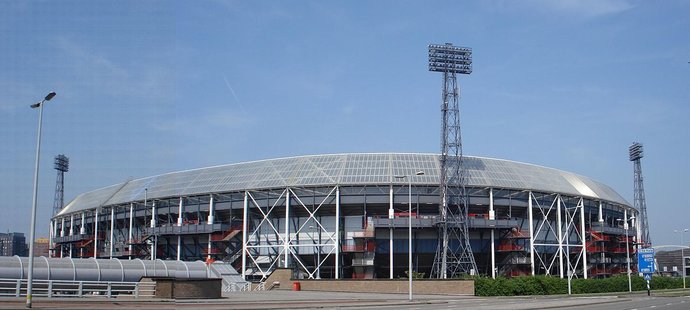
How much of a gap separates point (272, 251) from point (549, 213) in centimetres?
3501

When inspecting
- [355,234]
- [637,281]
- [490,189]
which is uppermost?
[490,189]

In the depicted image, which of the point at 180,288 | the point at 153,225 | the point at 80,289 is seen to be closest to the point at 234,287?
the point at 180,288

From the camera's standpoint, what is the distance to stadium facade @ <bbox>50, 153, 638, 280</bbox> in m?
81.9

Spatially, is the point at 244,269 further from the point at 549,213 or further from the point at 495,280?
the point at 549,213

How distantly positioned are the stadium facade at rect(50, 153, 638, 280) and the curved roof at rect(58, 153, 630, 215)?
0.18 metres

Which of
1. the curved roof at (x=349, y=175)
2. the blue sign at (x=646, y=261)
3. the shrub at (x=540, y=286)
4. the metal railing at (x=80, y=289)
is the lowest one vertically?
the shrub at (x=540, y=286)

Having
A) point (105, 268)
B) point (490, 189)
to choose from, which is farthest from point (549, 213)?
point (105, 268)

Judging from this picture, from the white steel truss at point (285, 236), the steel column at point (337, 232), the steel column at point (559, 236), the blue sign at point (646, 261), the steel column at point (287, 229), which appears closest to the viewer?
the blue sign at point (646, 261)

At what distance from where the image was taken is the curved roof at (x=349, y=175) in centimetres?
8300

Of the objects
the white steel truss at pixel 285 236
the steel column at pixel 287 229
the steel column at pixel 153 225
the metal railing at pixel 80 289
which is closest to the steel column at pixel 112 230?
the steel column at pixel 153 225

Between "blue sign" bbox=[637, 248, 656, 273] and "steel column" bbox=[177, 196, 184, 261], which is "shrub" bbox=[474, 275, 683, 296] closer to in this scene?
"blue sign" bbox=[637, 248, 656, 273]

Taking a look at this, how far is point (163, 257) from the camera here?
95.1 metres

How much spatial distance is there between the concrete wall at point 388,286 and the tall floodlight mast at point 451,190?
1488 cm

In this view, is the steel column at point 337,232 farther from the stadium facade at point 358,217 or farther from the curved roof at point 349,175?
the curved roof at point 349,175
